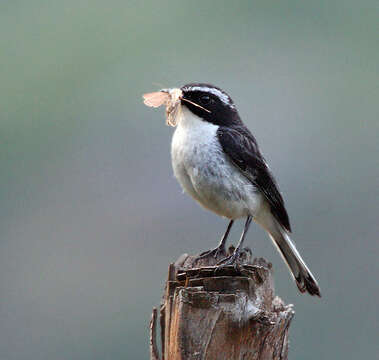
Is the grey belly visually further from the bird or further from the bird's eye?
the bird's eye

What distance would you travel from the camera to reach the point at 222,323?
20.5 feet

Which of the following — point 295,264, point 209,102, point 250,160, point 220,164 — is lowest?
point 295,264

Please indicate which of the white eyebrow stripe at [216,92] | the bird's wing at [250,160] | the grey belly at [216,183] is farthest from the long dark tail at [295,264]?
the white eyebrow stripe at [216,92]

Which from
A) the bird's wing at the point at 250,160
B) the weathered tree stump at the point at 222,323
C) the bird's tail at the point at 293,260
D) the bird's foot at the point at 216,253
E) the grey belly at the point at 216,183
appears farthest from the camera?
the bird's tail at the point at 293,260

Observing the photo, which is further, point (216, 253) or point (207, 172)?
point (216, 253)

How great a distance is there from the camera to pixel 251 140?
8828mm

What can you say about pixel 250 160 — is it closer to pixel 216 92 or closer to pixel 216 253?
pixel 216 92

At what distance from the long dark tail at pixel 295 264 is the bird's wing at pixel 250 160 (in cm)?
29

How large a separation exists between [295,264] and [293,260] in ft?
0.26

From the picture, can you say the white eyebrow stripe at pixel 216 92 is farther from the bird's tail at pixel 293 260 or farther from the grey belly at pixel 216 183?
the bird's tail at pixel 293 260

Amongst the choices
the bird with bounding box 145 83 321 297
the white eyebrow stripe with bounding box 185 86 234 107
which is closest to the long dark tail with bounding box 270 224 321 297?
the bird with bounding box 145 83 321 297

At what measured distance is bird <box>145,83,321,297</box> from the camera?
839cm

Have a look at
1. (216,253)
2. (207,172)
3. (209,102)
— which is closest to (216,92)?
(209,102)

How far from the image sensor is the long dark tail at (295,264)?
871cm
